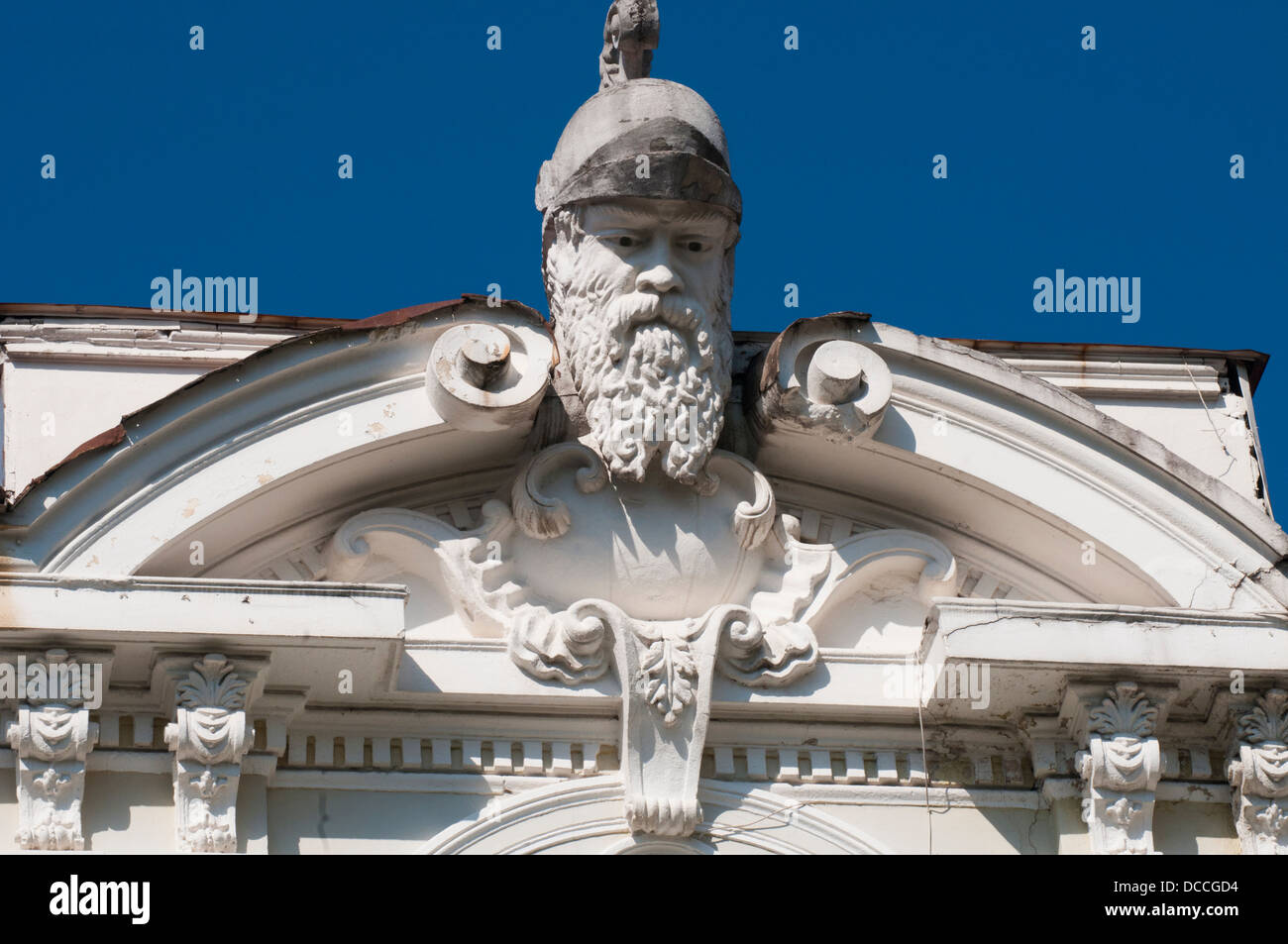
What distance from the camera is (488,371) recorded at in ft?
31.5

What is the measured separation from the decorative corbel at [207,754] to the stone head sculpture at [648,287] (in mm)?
1523

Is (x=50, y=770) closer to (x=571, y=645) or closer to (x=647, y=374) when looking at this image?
(x=571, y=645)

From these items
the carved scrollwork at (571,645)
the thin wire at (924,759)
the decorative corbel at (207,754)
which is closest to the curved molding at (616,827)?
the thin wire at (924,759)

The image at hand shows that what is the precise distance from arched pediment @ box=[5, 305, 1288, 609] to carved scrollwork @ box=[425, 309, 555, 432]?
0.04ft

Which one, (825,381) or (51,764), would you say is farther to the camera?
(825,381)

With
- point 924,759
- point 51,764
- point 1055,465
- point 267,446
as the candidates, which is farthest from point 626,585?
point 51,764

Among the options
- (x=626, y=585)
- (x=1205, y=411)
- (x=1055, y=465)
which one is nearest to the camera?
(x=626, y=585)

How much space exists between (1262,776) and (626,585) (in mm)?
2149

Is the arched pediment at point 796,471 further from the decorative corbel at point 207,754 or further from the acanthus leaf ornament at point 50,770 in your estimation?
the acanthus leaf ornament at point 50,770

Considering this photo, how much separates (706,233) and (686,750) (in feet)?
5.63

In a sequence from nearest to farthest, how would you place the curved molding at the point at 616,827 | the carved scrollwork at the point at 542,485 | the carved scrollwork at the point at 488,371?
1. the curved molding at the point at 616,827
2. the carved scrollwork at the point at 488,371
3. the carved scrollwork at the point at 542,485

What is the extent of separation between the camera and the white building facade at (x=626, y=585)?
9164mm
